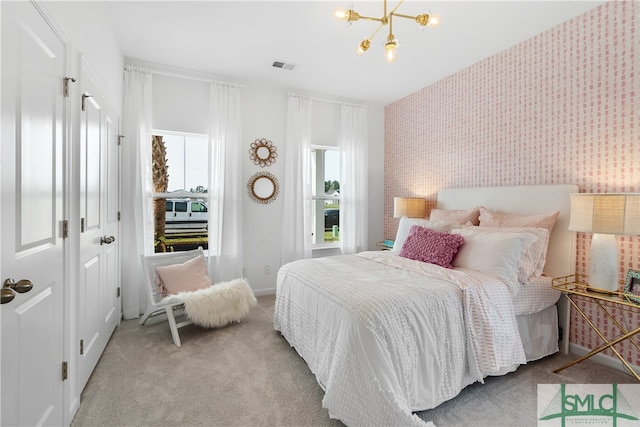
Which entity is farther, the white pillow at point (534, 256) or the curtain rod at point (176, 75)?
the curtain rod at point (176, 75)

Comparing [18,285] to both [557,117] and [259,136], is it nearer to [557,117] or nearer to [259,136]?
[259,136]

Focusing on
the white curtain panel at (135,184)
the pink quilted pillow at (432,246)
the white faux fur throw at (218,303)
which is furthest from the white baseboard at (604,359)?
the white curtain panel at (135,184)

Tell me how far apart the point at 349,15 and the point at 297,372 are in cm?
239

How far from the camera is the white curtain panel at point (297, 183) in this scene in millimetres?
4117

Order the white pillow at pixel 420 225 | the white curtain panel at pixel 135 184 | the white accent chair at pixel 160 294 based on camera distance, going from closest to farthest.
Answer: the white accent chair at pixel 160 294
the white pillow at pixel 420 225
the white curtain panel at pixel 135 184

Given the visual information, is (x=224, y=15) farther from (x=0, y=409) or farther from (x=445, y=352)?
(x=445, y=352)

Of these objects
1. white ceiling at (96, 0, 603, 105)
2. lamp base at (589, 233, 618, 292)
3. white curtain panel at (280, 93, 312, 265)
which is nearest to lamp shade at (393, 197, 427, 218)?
white curtain panel at (280, 93, 312, 265)

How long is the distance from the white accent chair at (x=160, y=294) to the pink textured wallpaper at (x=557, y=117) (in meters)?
3.15

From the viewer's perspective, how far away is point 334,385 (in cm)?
163

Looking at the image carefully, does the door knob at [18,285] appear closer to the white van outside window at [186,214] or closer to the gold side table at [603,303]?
the white van outside window at [186,214]

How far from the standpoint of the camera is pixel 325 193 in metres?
4.67

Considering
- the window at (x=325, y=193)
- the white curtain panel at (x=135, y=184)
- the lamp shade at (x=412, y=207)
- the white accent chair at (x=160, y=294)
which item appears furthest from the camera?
the window at (x=325, y=193)

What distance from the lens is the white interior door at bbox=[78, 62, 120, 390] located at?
1.89 meters

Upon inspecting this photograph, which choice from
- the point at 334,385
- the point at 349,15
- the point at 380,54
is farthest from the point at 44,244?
the point at 380,54
